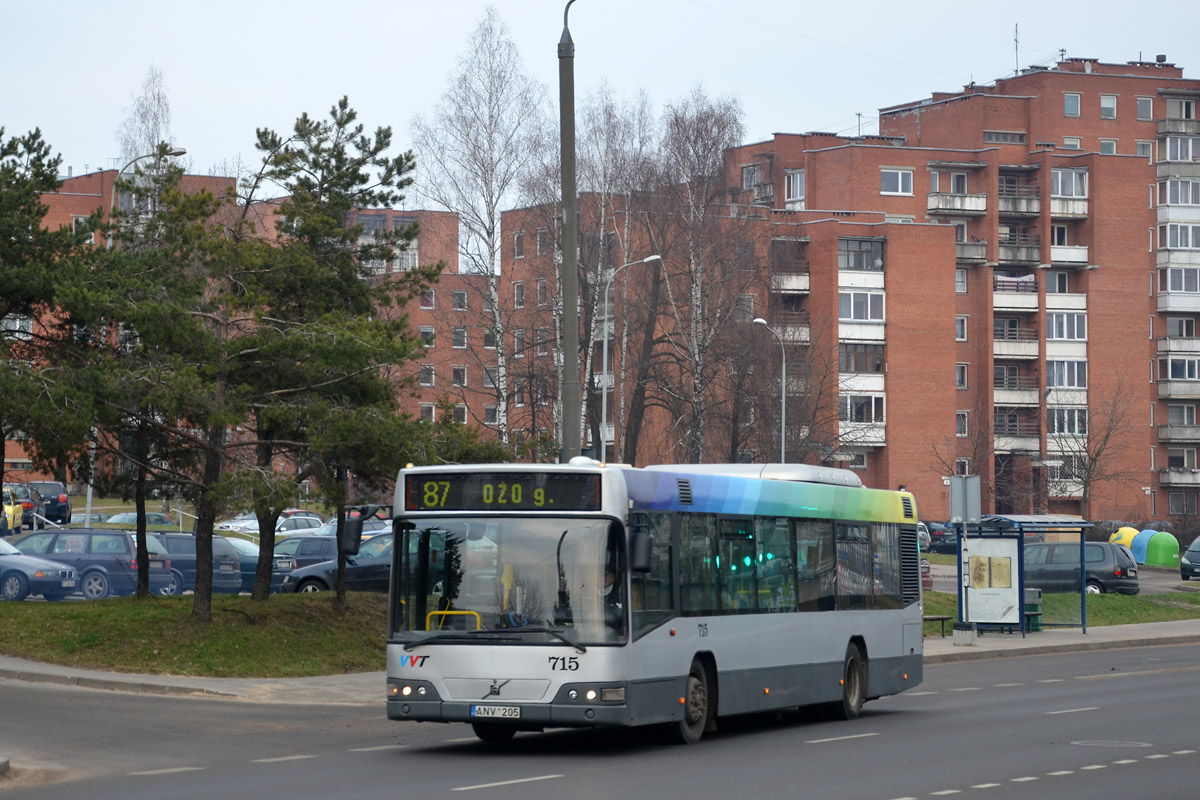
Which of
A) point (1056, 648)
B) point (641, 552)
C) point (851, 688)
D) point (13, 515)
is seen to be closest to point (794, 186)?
point (13, 515)

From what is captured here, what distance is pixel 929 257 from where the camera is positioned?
88375 mm

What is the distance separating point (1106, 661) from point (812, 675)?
43.9 feet

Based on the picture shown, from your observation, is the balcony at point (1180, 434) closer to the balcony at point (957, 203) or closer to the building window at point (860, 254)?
the balcony at point (957, 203)

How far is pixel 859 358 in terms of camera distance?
87.0m

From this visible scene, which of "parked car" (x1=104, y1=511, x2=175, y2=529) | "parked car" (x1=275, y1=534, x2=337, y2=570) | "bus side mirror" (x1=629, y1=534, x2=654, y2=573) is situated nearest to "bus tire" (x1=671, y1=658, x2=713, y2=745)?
"bus side mirror" (x1=629, y1=534, x2=654, y2=573)

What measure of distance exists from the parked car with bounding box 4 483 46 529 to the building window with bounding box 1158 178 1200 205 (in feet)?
228

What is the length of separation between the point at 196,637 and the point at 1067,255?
80.1 m

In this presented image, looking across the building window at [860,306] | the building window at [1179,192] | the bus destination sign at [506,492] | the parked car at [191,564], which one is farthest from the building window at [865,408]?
the bus destination sign at [506,492]

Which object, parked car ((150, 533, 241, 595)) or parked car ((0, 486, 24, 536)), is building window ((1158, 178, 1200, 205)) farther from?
parked car ((150, 533, 241, 595))

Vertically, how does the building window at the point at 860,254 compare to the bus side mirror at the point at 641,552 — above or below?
above

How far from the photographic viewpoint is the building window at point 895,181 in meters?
93.1

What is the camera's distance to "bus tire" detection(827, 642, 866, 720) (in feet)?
59.9

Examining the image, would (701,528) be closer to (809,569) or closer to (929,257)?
(809,569)

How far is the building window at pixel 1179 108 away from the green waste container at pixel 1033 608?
7716 cm
